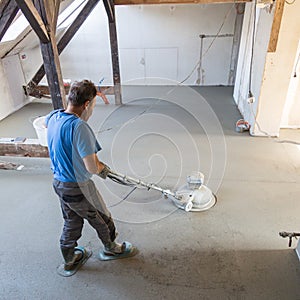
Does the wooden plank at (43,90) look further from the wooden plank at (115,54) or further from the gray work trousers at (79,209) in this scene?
the gray work trousers at (79,209)

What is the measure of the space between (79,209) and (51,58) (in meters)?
1.74

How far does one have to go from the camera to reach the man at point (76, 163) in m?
1.49

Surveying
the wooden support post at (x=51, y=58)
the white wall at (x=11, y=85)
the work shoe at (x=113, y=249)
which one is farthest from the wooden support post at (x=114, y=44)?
the work shoe at (x=113, y=249)

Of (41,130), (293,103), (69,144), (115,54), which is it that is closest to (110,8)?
(115,54)

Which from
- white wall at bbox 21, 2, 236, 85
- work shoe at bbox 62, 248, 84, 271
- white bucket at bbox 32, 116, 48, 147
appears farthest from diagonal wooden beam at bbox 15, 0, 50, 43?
white wall at bbox 21, 2, 236, 85

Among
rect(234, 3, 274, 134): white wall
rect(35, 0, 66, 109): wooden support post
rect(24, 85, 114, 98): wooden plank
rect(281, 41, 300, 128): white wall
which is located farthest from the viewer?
rect(24, 85, 114, 98): wooden plank

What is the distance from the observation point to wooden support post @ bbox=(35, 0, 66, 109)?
2.43 metres

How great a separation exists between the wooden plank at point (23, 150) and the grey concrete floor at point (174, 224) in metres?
0.20

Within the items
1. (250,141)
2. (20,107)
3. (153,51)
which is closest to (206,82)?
(153,51)

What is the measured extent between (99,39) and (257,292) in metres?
6.42

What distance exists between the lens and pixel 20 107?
5.41 metres

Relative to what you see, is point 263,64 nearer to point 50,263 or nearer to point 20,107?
point 50,263

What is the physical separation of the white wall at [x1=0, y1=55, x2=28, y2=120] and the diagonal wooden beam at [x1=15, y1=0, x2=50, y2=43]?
2.85 metres

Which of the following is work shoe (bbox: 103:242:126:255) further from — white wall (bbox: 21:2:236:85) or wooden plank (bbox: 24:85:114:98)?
white wall (bbox: 21:2:236:85)
